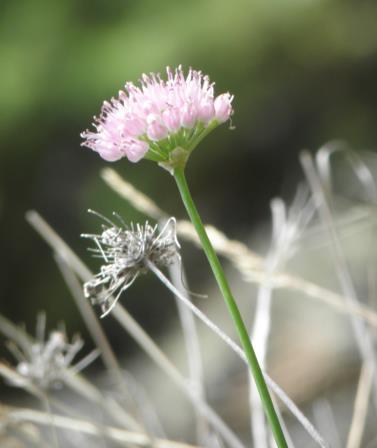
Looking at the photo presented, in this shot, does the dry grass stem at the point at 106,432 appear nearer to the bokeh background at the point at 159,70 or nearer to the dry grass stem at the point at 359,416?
the dry grass stem at the point at 359,416

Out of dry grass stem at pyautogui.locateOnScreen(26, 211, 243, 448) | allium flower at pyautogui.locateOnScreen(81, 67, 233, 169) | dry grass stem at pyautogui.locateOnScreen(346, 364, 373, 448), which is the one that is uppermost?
allium flower at pyautogui.locateOnScreen(81, 67, 233, 169)

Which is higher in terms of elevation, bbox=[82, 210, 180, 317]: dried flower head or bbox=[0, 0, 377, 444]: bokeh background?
bbox=[0, 0, 377, 444]: bokeh background

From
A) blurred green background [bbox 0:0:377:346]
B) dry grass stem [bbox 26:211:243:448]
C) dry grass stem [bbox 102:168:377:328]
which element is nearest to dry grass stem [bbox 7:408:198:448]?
dry grass stem [bbox 26:211:243:448]

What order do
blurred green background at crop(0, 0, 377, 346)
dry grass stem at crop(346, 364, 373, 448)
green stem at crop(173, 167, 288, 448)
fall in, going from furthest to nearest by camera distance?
blurred green background at crop(0, 0, 377, 346) → dry grass stem at crop(346, 364, 373, 448) → green stem at crop(173, 167, 288, 448)

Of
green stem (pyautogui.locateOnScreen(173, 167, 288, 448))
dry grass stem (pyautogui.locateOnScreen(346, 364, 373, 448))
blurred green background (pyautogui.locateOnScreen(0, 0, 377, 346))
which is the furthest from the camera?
blurred green background (pyautogui.locateOnScreen(0, 0, 377, 346))

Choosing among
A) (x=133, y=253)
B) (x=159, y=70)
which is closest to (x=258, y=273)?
(x=133, y=253)

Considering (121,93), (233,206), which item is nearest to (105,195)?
(233,206)

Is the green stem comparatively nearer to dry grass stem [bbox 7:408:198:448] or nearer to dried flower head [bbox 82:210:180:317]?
dried flower head [bbox 82:210:180:317]
